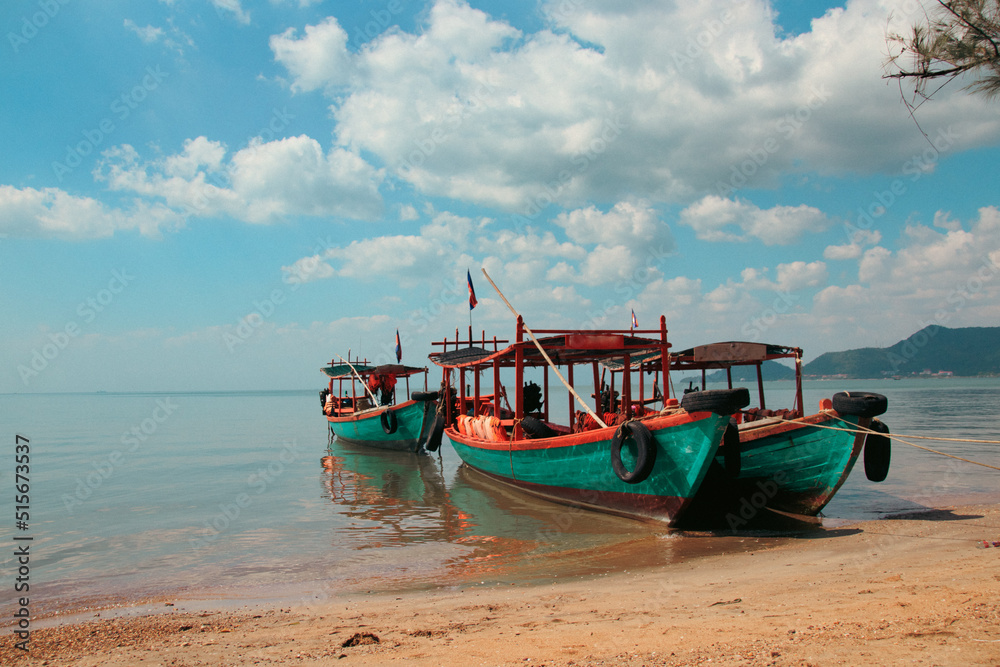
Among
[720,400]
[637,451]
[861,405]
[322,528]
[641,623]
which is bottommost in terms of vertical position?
[322,528]

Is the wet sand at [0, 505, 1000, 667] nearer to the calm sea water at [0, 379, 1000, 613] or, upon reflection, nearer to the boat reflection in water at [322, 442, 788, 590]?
the boat reflection in water at [322, 442, 788, 590]

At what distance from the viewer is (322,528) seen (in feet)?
36.3

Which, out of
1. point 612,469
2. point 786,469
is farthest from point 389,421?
point 786,469

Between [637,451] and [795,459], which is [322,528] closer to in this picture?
[637,451]

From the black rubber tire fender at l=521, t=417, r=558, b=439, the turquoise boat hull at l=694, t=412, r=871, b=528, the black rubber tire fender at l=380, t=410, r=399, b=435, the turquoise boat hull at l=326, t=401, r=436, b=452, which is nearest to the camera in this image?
the turquoise boat hull at l=694, t=412, r=871, b=528

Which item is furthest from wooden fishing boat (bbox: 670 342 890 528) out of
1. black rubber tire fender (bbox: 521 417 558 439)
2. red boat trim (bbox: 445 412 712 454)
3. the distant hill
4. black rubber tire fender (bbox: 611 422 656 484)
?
the distant hill

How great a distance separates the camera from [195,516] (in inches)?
501

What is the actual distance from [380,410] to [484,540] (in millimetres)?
13144

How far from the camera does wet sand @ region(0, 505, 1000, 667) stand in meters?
3.85

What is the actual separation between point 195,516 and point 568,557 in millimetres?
8730

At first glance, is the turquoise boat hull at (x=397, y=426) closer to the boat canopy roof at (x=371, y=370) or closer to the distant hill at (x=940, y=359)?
the boat canopy roof at (x=371, y=370)

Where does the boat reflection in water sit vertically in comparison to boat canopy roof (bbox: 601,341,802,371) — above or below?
below

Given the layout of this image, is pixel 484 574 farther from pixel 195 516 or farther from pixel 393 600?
pixel 195 516

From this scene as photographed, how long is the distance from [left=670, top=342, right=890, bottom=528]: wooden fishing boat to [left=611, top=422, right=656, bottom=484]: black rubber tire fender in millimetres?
1017
